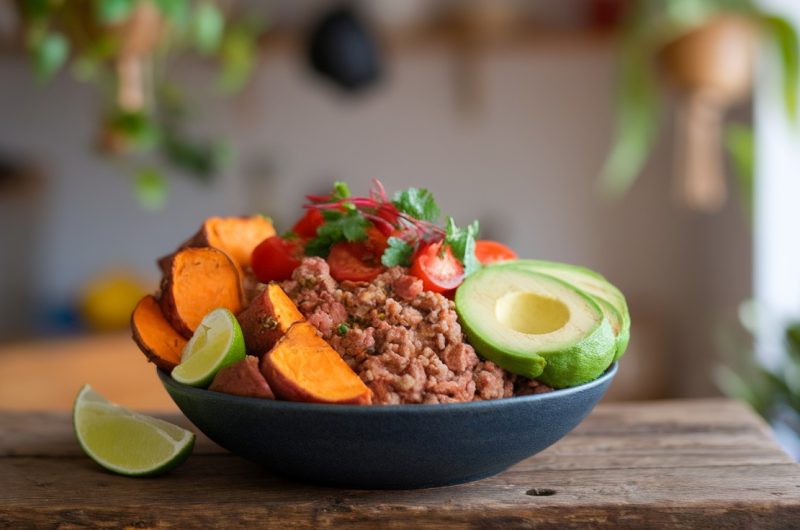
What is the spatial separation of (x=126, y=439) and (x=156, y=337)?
0.14 metres

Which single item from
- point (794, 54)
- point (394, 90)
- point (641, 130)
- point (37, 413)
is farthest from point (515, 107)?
point (37, 413)

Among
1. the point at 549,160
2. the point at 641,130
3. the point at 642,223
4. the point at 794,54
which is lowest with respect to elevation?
the point at 642,223

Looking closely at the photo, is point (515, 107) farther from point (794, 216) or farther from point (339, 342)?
point (339, 342)

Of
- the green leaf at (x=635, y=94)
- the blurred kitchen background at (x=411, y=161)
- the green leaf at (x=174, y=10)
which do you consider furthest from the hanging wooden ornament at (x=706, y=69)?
the green leaf at (x=174, y=10)

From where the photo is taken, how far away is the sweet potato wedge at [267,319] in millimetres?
849

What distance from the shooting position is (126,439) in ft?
3.26

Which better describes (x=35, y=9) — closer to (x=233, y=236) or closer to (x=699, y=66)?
A: (x=233, y=236)

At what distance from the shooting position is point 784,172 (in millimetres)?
2590

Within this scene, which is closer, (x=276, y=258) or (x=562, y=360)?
(x=562, y=360)

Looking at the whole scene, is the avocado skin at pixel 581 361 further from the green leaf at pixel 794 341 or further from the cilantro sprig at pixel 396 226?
the green leaf at pixel 794 341

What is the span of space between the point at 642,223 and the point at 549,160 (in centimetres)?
46

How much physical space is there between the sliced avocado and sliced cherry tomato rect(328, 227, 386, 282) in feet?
0.31

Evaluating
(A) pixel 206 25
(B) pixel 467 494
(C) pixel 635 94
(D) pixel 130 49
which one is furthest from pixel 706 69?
(B) pixel 467 494

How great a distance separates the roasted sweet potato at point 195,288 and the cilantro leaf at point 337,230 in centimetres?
9
